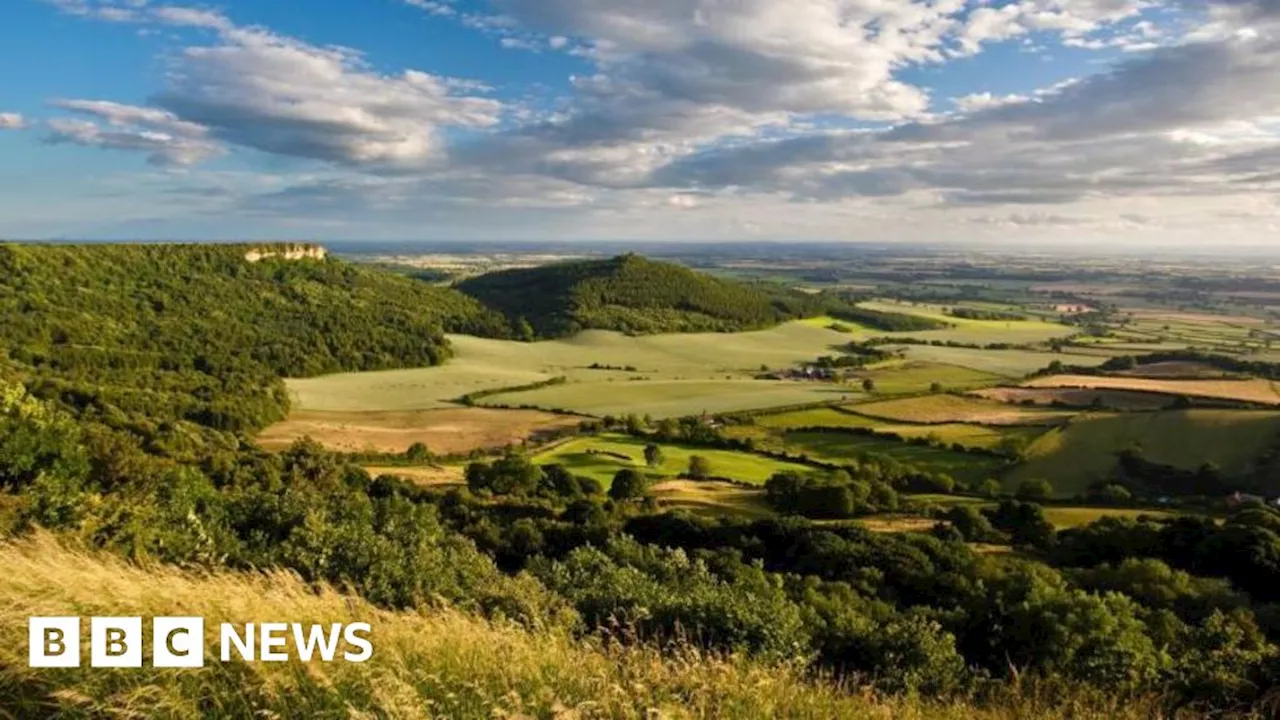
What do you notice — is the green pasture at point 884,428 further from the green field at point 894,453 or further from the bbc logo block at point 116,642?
the bbc logo block at point 116,642

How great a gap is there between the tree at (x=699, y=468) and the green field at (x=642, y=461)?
1.74ft

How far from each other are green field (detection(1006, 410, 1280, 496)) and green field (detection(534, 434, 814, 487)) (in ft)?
54.5

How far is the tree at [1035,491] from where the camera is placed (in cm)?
5052

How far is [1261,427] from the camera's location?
60.0m

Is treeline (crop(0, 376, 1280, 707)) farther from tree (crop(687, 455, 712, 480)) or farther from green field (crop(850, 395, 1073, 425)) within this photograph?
green field (crop(850, 395, 1073, 425))

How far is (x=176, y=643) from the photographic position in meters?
6.35

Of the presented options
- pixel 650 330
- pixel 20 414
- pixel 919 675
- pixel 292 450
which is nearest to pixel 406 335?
pixel 650 330

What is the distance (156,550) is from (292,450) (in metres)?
45.7

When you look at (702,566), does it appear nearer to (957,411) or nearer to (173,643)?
(173,643)

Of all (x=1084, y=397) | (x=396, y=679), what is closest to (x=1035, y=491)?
(x=1084, y=397)

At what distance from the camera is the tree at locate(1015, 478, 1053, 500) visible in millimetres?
50522

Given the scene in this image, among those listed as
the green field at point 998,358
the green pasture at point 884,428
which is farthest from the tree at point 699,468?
the green field at point 998,358

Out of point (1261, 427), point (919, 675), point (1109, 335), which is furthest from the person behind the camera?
point (1109, 335)

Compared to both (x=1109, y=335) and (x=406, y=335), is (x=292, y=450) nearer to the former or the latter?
(x=406, y=335)
